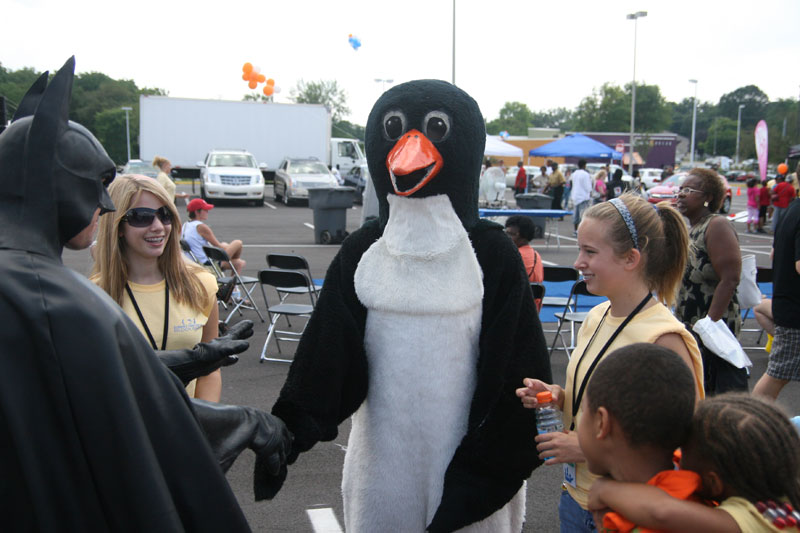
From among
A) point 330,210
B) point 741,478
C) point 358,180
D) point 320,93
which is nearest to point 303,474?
point 741,478

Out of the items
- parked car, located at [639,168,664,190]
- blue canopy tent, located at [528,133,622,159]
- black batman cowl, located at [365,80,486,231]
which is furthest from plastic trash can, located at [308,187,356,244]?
parked car, located at [639,168,664,190]

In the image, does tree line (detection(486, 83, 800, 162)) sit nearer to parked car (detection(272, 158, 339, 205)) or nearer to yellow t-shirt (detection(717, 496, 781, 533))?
parked car (detection(272, 158, 339, 205))

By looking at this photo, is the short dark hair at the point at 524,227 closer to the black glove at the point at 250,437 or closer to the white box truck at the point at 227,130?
the black glove at the point at 250,437

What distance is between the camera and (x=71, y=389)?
1150 millimetres

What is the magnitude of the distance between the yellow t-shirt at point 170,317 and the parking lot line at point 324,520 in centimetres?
132

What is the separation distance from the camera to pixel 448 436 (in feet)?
7.11

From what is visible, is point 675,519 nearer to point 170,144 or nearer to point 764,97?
point 170,144

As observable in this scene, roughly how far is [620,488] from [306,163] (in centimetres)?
2338

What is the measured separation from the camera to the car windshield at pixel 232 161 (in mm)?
22641

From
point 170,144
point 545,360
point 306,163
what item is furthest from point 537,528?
point 170,144

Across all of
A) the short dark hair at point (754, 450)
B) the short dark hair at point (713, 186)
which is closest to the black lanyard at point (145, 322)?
the short dark hair at point (754, 450)

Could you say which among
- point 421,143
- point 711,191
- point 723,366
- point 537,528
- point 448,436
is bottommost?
point 537,528

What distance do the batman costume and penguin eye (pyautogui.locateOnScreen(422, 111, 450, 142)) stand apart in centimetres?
120

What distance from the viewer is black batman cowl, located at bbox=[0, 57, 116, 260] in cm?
123
